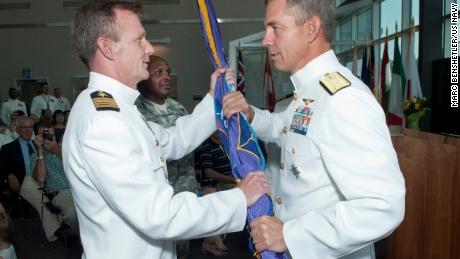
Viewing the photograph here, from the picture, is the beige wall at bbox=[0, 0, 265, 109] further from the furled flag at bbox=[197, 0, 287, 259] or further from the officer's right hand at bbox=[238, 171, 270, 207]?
the officer's right hand at bbox=[238, 171, 270, 207]

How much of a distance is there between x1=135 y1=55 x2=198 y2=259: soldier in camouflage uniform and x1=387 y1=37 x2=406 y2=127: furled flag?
3725 mm

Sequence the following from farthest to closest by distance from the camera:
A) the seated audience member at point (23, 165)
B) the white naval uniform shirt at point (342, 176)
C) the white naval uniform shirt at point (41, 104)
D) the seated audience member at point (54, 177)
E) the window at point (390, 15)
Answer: the white naval uniform shirt at point (41, 104), the window at point (390, 15), the seated audience member at point (23, 165), the seated audience member at point (54, 177), the white naval uniform shirt at point (342, 176)

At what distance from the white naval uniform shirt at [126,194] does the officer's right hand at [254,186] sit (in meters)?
0.02

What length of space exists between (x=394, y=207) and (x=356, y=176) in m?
0.13

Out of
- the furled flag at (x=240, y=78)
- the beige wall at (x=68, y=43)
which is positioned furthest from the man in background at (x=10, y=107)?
the furled flag at (x=240, y=78)

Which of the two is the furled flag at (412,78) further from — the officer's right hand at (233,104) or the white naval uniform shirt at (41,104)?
the white naval uniform shirt at (41,104)

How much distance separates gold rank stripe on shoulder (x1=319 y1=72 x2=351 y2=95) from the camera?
1.31 metres

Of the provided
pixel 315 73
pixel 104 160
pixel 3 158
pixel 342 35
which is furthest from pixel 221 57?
pixel 342 35

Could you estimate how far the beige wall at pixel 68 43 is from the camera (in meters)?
12.5

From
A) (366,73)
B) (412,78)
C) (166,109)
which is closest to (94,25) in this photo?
(166,109)

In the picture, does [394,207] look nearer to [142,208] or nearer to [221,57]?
[142,208]

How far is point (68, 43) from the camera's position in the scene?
1259cm

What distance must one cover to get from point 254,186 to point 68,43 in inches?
491

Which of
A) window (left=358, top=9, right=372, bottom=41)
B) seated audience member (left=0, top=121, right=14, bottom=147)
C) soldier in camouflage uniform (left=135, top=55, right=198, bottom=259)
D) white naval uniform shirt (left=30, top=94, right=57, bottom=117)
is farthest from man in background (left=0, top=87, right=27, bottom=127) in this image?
soldier in camouflage uniform (left=135, top=55, right=198, bottom=259)
